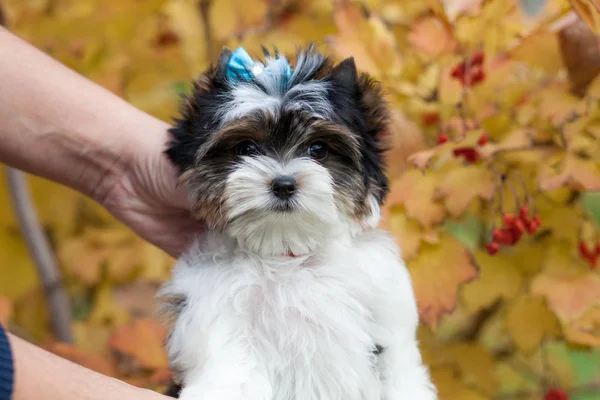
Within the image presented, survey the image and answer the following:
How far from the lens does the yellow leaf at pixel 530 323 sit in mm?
2814

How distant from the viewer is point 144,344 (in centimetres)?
321

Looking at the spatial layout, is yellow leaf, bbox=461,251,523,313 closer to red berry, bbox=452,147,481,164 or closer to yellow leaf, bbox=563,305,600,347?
yellow leaf, bbox=563,305,600,347

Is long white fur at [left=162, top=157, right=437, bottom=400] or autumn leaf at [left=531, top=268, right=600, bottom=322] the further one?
autumn leaf at [left=531, top=268, right=600, bottom=322]

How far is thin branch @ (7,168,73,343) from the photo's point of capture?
156 inches

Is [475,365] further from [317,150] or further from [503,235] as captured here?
[317,150]

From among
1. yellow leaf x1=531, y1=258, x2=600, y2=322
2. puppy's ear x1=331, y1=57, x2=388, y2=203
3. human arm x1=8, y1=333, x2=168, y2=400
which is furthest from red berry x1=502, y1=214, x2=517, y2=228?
human arm x1=8, y1=333, x2=168, y2=400

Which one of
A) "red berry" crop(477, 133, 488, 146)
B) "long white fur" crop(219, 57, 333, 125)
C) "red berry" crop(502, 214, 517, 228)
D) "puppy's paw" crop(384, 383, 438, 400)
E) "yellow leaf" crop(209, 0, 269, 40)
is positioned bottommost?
"puppy's paw" crop(384, 383, 438, 400)

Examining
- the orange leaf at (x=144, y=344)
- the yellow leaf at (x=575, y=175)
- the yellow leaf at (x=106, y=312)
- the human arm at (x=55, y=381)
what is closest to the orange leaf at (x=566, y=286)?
the yellow leaf at (x=575, y=175)

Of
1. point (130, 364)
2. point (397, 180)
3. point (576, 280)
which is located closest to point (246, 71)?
point (397, 180)

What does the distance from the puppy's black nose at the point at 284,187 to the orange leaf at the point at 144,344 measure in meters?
1.33

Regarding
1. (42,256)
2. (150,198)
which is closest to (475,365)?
(150,198)

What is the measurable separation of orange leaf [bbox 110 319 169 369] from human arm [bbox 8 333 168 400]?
1.25 meters

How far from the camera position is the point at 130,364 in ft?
11.8

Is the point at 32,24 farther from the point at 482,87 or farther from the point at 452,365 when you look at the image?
the point at 452,365
